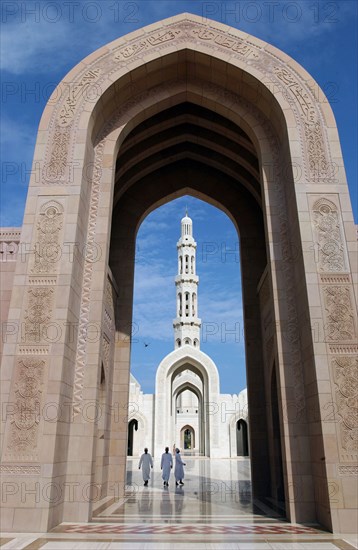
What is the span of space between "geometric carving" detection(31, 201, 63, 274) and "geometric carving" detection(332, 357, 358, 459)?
4597mm

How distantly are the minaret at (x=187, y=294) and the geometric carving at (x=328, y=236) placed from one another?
32.1 metres

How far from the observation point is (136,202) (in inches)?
460

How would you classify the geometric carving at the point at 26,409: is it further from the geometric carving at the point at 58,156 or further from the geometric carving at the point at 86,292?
the geometric carving at the point at 58,156

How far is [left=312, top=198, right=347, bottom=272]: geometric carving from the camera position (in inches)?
274

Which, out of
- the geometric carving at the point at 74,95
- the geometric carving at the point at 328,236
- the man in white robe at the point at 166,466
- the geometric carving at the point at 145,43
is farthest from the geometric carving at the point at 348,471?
the geometric carving at the point at 145,43

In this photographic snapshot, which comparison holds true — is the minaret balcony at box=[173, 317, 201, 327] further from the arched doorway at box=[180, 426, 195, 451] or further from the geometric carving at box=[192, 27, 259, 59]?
the geometric carving at box=[192, 27, 259, 59]

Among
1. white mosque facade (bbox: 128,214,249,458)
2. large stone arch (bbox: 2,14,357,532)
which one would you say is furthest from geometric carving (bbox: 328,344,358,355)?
white mosque facade (bbox: 128,214,249,458)

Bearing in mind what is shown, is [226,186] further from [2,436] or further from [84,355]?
[2,436]

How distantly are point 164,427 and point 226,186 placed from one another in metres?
19.4

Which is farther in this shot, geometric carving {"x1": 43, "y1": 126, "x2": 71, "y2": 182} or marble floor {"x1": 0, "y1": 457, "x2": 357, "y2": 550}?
geometric carving {"x1": 43, "y1": 126, "x2": 71, "y2": 182}

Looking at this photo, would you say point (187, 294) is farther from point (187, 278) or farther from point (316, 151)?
point (316, 151)

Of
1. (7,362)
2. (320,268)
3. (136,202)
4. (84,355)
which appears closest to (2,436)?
(7,362)

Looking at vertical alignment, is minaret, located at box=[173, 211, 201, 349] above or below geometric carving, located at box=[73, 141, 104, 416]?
above

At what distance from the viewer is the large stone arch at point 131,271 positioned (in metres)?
6.12
